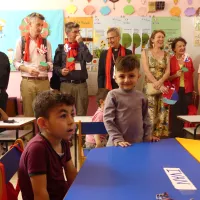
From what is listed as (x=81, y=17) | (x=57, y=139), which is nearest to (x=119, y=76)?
(x=57, y=139)

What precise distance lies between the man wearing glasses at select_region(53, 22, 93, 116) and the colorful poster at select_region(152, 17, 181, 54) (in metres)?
1.42

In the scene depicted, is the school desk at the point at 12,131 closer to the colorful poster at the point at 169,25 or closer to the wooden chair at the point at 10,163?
the wooden chair at the point at 10,163

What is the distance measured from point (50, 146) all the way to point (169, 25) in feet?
12.9

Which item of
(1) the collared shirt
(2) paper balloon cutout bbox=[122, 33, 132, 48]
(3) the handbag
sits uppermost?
(2) paper balloon cutout bbox=[122, 33, 132, 48]

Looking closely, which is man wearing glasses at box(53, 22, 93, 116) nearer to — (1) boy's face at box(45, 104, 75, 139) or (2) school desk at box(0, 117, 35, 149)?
(2) school desk at box(0, 117, 35, 149)

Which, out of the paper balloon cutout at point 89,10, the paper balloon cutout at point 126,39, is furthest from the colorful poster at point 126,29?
the paper balloon cutout at point 89,10

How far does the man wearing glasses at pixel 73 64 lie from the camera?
4.02 m

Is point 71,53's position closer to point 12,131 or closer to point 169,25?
point 12,131

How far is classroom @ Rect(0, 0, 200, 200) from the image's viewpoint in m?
1.28

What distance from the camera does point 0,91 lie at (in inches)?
143

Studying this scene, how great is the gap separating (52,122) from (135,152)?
1.71 feet

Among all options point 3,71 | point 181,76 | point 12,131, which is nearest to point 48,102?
point 12,131

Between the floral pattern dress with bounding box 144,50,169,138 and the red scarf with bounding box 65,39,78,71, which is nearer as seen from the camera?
the red scarf with bounding box 65,39,78,71

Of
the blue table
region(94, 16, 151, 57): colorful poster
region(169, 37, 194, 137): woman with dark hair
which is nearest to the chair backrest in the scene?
the blue table
